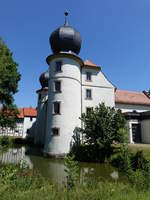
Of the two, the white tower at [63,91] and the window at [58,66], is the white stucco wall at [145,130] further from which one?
the window at [58,66]

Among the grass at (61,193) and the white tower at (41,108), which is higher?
the white tower at (41,108)

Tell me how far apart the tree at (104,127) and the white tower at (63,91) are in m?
3.12

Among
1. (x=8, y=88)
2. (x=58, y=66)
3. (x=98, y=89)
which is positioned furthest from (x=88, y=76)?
(x=8, y=88)

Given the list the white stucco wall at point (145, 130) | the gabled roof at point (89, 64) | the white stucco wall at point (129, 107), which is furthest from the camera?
the white stucco wall at point (129, 107)

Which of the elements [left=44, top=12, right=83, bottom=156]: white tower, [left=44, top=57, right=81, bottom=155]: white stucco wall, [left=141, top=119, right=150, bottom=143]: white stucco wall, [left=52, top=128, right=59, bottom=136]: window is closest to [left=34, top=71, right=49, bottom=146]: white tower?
[left=44, top=12, right=83, bottom=156]: white tower

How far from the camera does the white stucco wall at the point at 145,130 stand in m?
22.8

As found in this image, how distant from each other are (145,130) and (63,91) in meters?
13.5

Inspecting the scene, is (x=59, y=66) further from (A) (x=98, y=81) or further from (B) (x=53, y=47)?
(A) (x=98, y=81)

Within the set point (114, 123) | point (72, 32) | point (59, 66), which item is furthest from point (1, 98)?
point (114, 123)

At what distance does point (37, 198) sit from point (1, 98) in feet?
68.4

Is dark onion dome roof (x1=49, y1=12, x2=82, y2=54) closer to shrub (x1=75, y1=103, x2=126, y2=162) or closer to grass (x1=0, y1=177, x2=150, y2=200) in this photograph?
shrub (x1=75, y1=103, x2=126, y2=162)

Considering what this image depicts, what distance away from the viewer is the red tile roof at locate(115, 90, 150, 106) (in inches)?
1086

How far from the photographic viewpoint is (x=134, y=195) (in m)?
4.98

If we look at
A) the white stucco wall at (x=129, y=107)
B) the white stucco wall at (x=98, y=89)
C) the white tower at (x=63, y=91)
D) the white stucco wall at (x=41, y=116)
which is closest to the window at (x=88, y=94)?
the white stucco wall at (x=98, y=89)
